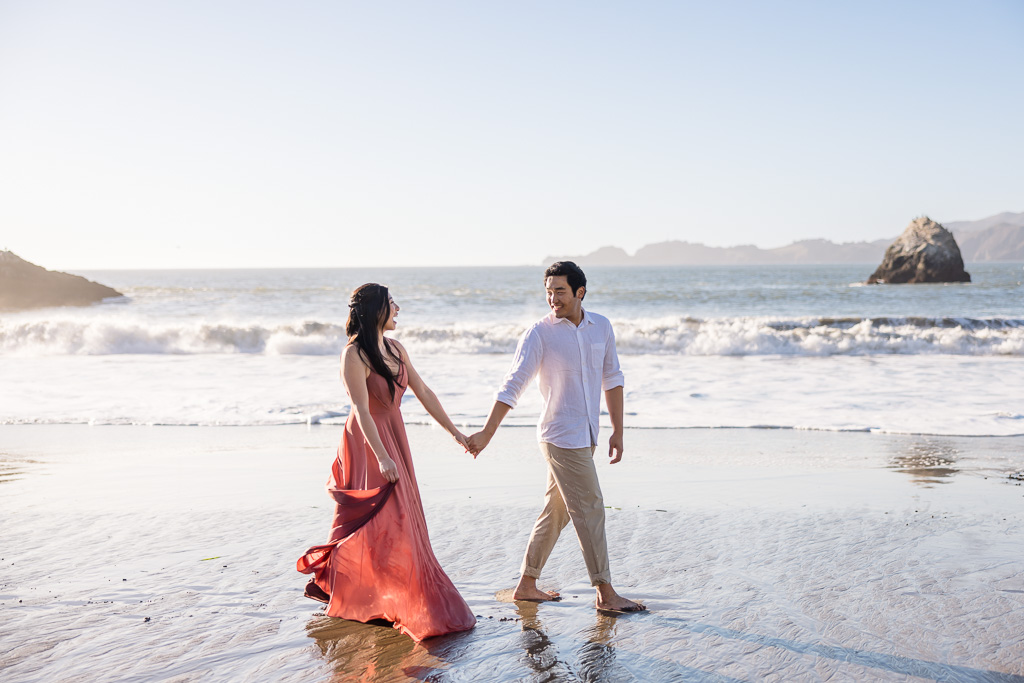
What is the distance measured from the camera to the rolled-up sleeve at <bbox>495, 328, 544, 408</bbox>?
4.08 m

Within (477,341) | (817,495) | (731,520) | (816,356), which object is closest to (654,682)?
(731,520)

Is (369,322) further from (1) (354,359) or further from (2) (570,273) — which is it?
(2) (570,273)

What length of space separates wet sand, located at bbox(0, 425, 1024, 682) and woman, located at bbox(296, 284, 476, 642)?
14cm

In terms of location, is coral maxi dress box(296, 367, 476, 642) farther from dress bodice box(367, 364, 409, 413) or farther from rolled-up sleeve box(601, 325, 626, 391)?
rolled-up sleeve box(601, 325, 626, 391)

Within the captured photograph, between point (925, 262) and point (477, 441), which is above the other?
point (925, 262)

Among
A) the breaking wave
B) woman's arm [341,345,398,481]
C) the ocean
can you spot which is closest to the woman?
woman's arm [341,345,398,481]

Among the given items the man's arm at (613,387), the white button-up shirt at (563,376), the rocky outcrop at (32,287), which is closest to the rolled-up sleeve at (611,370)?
the man's arm at (613,387)

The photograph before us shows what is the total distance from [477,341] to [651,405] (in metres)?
12.0

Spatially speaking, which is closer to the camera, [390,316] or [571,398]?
[390,316]

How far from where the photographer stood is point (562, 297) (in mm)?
4051

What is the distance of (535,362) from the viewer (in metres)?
4.16

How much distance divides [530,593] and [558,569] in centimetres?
60

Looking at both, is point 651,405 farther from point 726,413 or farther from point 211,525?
point 211,525

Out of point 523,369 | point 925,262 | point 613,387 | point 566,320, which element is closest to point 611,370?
point 613,387
